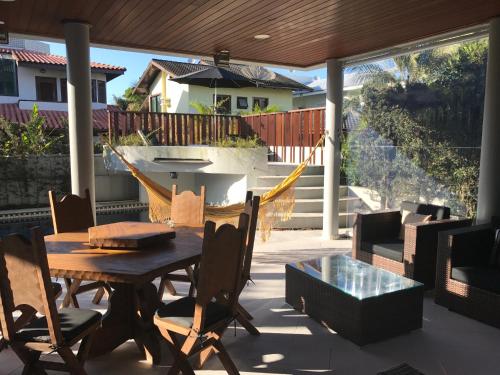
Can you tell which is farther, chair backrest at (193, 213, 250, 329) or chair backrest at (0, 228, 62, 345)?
chair backrest at (193, 213, 250, 329)

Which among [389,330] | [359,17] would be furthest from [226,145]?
[389,330]

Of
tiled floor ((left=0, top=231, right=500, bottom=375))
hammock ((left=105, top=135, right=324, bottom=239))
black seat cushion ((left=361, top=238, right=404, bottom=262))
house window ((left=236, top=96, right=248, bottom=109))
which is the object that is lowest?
tiled floor ((left=0, top=231, right=500, bottom=375))

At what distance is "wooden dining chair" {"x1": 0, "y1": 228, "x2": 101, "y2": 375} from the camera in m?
1.54

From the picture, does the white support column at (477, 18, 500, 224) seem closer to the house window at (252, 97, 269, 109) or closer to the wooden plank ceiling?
the wooden plank ceiling

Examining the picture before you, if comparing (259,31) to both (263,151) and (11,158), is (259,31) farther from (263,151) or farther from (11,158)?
(11,158)

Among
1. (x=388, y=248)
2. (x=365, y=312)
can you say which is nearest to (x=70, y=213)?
(x=365, y=312)

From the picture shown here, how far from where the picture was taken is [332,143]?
15.9 feet

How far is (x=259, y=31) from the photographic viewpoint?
355 centimetres

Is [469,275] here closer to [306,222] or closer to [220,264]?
[220,264]

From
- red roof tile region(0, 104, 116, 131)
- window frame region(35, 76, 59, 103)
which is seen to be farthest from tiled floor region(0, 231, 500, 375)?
window frame region(35, 76, 59, 103)

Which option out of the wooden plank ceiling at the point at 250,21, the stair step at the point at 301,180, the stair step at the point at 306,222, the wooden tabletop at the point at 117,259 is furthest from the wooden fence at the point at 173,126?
the wooden tabletop at the point at 117,259

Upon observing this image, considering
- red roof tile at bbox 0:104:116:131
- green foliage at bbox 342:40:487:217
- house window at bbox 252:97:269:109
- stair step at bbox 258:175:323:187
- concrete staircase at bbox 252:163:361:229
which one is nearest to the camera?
green foliage at bbox 342:40:487:217

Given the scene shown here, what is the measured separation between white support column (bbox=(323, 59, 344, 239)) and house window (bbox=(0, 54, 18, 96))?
11290 millimetres

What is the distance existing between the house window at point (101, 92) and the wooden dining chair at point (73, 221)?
11.7 m
